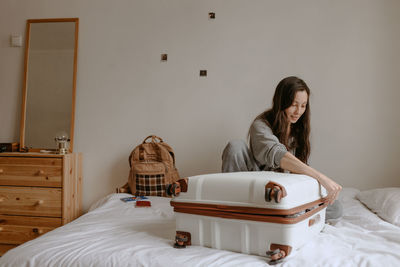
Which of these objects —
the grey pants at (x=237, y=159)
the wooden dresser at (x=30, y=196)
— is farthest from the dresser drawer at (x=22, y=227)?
the grey pants at (x=237, y=159)

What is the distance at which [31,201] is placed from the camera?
2.39 metres

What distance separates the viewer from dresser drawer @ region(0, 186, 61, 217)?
93.7 inches

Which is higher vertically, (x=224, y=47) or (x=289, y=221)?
(x=224, y=47)

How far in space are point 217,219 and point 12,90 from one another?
2.46 metres

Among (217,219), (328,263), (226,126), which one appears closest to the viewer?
(328,263)

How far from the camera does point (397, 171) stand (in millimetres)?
2418

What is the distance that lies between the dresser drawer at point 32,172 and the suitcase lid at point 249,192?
4.83 feet

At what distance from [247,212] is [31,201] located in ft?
6.16

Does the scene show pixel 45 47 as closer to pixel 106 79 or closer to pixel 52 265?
pixel 106 79

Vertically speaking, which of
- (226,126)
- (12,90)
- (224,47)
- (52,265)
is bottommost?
(52,265)

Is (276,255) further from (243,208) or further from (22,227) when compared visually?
(22,227)

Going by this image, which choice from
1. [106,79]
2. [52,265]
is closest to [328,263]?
[52,265]

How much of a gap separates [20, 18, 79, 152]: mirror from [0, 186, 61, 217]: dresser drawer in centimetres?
46

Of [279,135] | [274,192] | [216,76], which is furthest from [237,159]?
[216,76]
